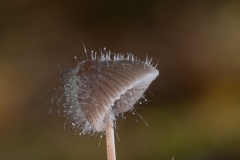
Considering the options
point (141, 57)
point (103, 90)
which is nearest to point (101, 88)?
point (103, 90)

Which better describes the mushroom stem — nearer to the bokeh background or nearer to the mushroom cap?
the mushroom cap

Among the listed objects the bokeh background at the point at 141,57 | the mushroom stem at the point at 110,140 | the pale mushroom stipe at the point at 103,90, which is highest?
the bokeh background at the point at 141,57

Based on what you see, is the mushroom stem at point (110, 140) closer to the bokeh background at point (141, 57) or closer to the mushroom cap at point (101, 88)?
the mushroom cap at point (101, 88)

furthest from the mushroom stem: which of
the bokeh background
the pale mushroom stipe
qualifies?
the bokeh background

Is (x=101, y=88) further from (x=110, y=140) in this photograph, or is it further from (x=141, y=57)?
(x=141, y=57)

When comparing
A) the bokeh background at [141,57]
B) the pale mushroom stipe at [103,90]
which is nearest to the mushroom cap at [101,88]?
the pale mushroom stipe at [103,90]

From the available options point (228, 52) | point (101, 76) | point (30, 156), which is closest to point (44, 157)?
point (30, 156)
